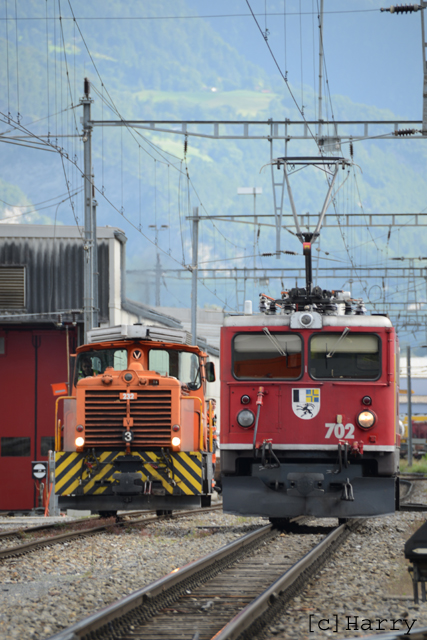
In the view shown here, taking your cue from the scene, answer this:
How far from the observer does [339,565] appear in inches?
404

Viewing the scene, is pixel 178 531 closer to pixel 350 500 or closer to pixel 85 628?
pixel 350 500

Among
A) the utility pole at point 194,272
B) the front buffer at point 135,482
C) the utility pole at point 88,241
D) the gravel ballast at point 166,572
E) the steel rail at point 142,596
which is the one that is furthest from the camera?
the utility pole at point 194,272

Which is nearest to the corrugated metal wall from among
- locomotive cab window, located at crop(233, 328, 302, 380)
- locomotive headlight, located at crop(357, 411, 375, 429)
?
locomotive cab window, located at crop(233, 328, 302, 380)

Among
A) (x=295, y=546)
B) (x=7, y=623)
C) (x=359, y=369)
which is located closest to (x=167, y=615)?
(x=7, y=623)

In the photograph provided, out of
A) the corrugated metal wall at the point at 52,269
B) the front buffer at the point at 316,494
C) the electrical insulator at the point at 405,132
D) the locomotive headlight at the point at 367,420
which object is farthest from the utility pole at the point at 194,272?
the locomotive headlight at the point at 367,420

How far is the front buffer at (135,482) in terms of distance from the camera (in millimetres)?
14203

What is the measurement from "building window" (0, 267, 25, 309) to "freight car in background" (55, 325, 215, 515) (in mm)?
15905

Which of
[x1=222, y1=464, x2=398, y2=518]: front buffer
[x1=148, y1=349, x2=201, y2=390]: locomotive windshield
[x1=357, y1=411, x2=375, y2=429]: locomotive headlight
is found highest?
[x1=148, y1=349, x2=201, y2=390]: locomotive windshield

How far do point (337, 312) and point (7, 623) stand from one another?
761 cm

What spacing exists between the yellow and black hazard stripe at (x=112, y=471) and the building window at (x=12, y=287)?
54.2ft

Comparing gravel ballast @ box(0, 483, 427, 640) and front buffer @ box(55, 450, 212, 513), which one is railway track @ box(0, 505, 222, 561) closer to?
gravel ballast @ box(0, 483, 427, 640)

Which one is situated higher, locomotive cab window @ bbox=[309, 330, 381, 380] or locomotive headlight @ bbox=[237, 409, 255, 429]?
locomotive cab window @ bbox=[309, 330, 381, 380]

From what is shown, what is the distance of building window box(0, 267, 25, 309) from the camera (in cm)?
3003

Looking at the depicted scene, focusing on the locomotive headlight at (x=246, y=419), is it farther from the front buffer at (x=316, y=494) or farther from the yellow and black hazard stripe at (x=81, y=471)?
the yellow and black hazard stripe at (x=81, y=471)
